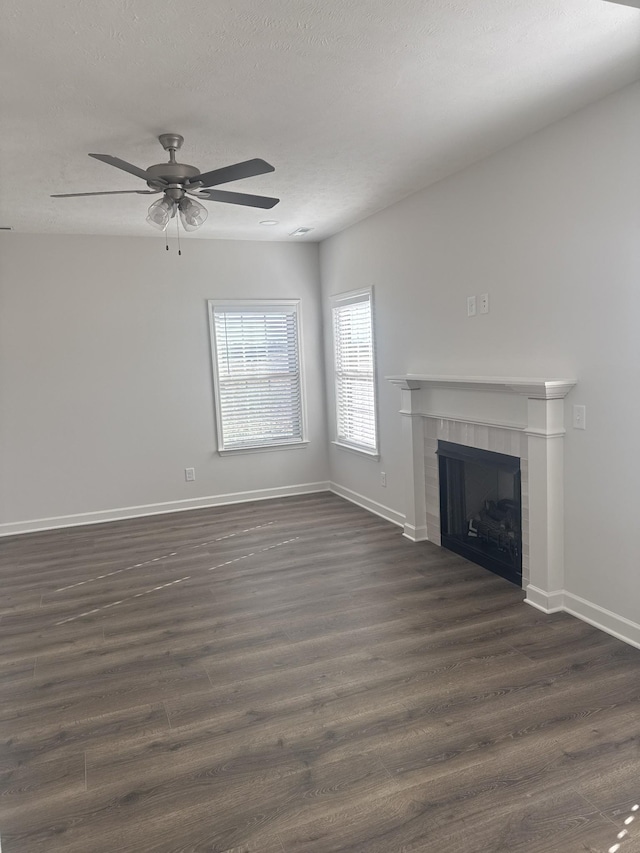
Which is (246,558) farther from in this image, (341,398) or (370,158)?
(370,158)

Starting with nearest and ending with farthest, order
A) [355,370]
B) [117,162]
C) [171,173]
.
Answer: [117,162] → [171,173] → [355,370]

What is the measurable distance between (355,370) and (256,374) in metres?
1.10

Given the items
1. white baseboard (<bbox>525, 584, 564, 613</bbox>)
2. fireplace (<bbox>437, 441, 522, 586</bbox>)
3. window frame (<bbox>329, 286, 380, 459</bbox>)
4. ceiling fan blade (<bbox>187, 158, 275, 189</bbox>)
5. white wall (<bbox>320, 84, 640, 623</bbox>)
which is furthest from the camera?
window frame (<bbox>329, 286, 380, 459</bbox>)

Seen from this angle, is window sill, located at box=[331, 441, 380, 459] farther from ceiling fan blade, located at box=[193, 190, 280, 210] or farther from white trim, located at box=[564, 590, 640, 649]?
ceiling fan blade, located at box=[193, 190, 280, 210]

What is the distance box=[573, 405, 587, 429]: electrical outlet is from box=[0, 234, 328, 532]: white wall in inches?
144

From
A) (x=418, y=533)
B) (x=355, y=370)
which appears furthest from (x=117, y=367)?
(x=418, y=533)

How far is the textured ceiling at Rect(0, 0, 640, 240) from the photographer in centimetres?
214

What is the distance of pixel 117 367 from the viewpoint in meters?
5.75

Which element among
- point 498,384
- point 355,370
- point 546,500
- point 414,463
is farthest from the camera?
point 355,370

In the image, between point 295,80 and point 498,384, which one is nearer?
point 295,80

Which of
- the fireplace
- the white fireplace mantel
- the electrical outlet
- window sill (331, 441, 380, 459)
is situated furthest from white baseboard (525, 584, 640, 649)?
window sill (331, 441, 380, 459)

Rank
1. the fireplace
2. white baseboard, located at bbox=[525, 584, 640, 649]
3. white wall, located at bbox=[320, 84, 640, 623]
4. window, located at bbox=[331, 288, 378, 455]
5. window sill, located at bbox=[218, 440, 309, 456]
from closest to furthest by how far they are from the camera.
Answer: white wall, located at bbox=[320, 84, 640, 623]
white baseboard, located at bbox=[525, 584, 640, 649]
the fireplace
window, located at bbox=[331, 288, 378, 455]
window sill, located at bbox=[218, 440, 309, 456]

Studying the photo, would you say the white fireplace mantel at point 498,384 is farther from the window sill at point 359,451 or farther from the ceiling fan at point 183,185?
the ceiling fan at point 183,185

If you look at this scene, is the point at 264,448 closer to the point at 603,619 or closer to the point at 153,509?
the point at 153,509
